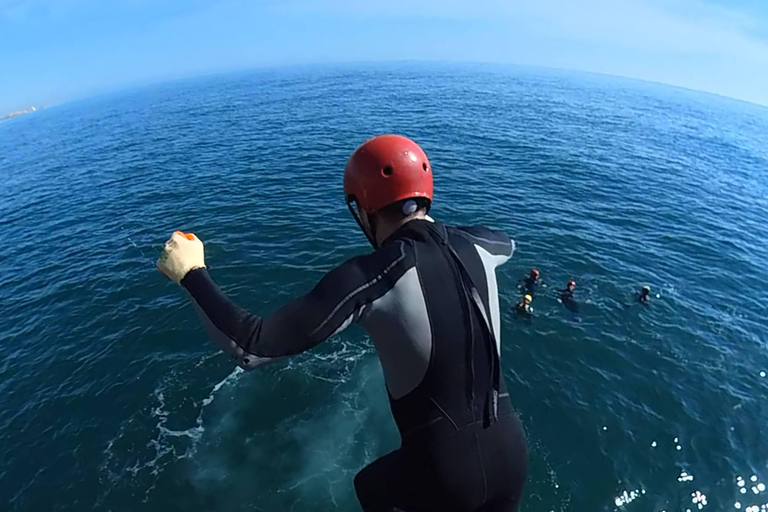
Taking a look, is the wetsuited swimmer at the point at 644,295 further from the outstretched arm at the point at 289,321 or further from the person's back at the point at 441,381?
the outstretched arm at the point at 289,321

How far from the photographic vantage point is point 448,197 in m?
35.0

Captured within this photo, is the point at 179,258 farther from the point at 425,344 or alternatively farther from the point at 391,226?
the point at 425,344

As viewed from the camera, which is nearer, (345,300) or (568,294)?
(345,300)

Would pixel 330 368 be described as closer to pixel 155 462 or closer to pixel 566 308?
pixel 155 462

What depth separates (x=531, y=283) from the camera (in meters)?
23.3

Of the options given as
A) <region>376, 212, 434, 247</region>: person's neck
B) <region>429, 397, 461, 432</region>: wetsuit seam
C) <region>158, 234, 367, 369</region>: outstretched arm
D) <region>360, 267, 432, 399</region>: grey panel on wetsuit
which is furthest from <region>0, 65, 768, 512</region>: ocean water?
<region>158, 234, 367, 369</region>: outstretched arm

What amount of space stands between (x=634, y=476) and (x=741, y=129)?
10608 centimetres

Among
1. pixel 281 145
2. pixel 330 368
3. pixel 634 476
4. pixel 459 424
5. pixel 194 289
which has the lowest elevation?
pixel 634 476

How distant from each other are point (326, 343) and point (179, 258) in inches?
678

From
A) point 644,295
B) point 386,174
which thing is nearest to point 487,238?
point 386,174

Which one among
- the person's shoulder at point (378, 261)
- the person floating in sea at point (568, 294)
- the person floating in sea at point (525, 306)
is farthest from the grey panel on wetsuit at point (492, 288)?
the person floating in sea at point (568, 294)

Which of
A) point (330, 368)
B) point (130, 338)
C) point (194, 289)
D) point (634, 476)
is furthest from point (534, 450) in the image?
point (130, 338)

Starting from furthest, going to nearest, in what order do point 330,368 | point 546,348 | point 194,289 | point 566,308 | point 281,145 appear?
point 281,145 < point 566,308 < point 546,348 < point 330,368 < point 194,289

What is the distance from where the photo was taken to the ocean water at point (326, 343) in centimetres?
1452
